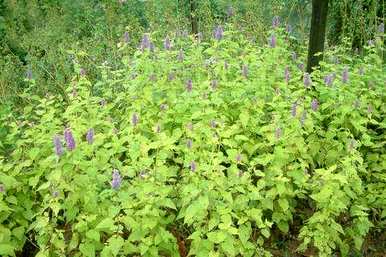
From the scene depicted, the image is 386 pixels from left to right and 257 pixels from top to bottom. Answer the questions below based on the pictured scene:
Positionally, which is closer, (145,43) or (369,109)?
(369,109)

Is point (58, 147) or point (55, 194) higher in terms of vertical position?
point (58, 147)

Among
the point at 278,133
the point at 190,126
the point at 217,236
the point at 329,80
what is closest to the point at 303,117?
the point at 278,133

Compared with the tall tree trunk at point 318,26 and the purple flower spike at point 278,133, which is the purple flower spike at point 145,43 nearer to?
the purple flower spike at point 278,133

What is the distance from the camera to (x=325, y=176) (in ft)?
10.7

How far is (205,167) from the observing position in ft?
10.1

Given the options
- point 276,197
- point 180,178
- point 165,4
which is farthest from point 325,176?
point 165,4

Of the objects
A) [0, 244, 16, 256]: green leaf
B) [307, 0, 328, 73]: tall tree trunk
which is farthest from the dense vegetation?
[307, 0, 328, 73]: tall tree trunk

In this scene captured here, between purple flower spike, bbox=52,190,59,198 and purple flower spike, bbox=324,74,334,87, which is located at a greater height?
purple flower spike, bbox=324,74,334,87

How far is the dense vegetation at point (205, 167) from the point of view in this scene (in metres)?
3.13

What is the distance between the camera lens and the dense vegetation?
10.3ft

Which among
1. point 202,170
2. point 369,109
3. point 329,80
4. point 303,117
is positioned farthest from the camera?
point 329,80

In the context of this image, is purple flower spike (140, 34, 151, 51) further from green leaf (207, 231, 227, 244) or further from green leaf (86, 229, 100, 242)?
green leaf (207, 231, 227, 244)

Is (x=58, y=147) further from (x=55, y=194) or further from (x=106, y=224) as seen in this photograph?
(x=106, y=224)

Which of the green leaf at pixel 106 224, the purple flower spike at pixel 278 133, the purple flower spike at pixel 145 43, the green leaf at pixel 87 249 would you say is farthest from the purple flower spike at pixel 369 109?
the green leaf at pixel 87 249
